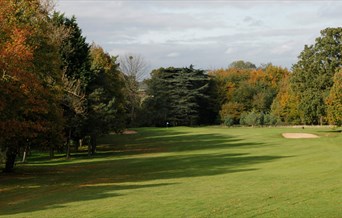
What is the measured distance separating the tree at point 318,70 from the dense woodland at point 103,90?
16cm

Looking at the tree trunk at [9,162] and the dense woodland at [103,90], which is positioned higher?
the dense woodland at [103,90]

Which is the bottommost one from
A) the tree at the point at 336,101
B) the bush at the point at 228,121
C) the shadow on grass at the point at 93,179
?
the shadow on grass at the point at 93,179

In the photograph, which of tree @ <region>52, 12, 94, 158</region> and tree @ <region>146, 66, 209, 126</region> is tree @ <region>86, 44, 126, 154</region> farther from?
tree @ <region>146, 66, 209, 126</region>

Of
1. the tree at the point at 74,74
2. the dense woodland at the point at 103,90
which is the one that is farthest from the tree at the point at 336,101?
the tree at the point at 74,74

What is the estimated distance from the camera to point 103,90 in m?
48.6

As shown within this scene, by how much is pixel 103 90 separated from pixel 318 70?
1536 inches

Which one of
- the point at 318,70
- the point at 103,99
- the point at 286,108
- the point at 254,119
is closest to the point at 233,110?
the point at 254,119

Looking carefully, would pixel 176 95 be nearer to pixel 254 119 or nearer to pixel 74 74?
pixel 254 119

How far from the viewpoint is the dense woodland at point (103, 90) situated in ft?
83.8

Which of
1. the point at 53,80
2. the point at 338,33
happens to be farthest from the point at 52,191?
the point at 338,33

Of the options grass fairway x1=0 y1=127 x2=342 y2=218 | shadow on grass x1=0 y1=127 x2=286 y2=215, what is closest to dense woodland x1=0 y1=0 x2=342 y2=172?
shadow on grass x1=0 y1=127 x2=286 y2=215

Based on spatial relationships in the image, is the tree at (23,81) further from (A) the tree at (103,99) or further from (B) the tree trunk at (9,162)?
(A) the tree at (103,99)

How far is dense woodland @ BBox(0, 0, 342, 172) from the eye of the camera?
25.5m

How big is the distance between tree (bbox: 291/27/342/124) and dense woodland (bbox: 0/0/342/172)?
157 millimetres
